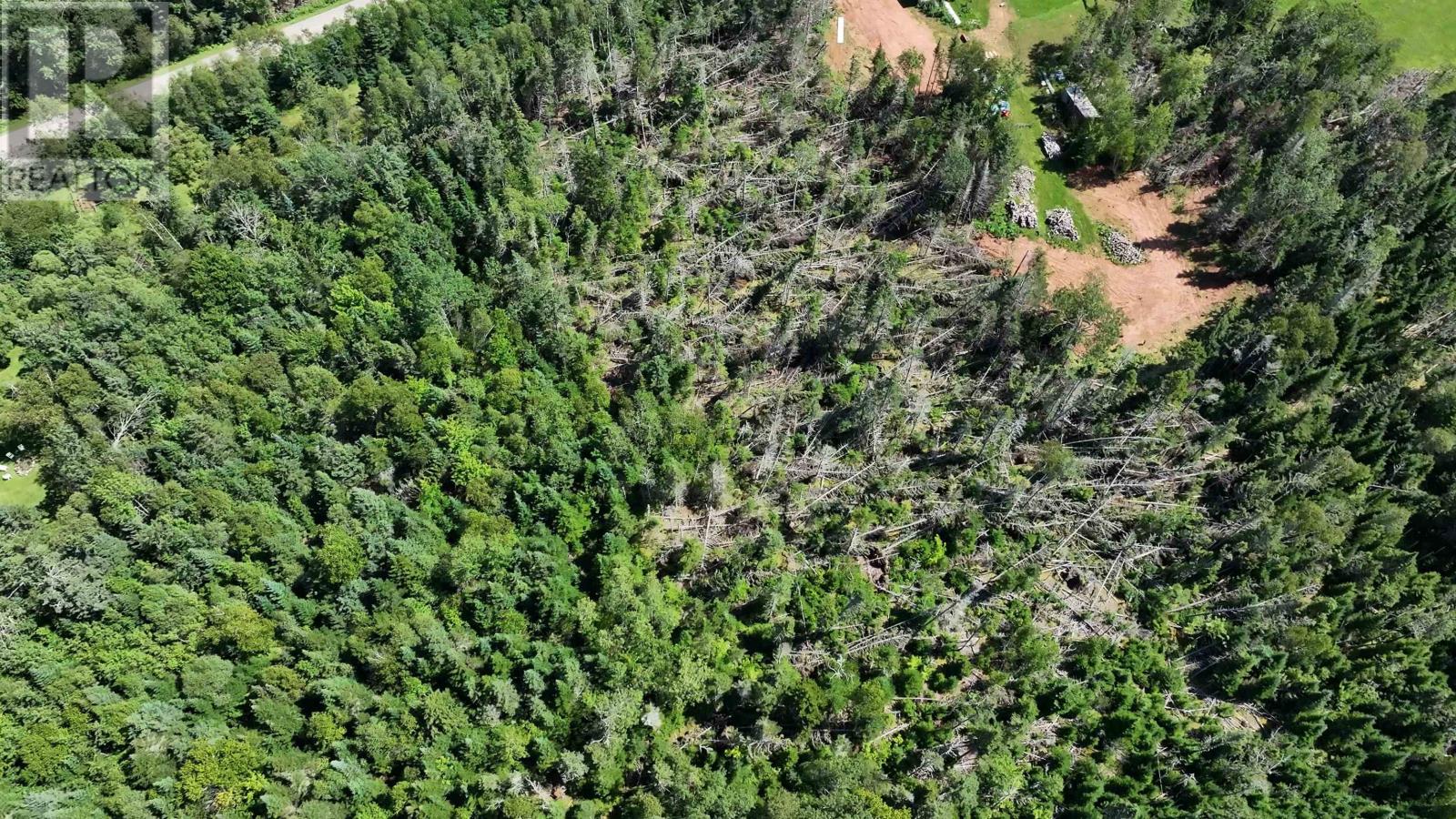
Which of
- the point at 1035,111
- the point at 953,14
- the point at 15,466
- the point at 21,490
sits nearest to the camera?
the point at 21,490

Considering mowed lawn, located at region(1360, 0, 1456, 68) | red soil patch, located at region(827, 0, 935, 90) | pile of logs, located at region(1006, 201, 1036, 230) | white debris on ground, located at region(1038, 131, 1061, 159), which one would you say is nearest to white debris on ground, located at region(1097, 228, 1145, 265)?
pile of logs, located at region(1006, 201, 1036, 230)

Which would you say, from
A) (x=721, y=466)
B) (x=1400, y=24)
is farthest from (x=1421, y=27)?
(x=721, y=466)

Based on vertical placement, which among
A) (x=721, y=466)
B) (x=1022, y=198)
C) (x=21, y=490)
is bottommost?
(x=21, y=490)

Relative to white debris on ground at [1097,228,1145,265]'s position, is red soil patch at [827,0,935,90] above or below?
above

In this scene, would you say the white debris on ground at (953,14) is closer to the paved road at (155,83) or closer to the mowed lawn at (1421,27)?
the mowed lawn at (1421,27)

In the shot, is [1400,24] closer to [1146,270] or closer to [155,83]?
[1146,270]

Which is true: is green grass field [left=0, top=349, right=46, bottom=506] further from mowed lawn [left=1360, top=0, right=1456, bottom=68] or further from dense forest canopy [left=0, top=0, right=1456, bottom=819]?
mowed lawn [left=1360, top=0, right=1456, bottom=68]
